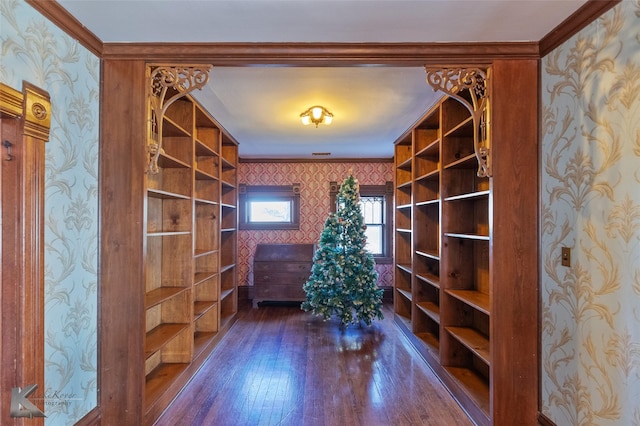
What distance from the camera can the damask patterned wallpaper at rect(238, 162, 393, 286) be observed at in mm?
5926

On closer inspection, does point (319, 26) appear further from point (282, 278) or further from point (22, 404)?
point (282, 278)

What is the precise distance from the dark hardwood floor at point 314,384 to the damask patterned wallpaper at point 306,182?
2.03m

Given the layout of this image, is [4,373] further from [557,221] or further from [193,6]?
[557,221]

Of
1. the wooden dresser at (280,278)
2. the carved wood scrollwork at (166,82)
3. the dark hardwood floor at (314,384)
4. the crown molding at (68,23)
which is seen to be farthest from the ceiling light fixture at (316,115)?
the wooden dresser at (280,278)

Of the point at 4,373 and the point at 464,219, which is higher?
the point at 464,219

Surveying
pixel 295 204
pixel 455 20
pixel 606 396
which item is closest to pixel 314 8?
pixel 455 20

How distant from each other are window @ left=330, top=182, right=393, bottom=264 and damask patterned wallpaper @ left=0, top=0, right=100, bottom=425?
4.28 meters

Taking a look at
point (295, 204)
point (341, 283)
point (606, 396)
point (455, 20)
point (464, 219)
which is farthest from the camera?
point (295, 204)

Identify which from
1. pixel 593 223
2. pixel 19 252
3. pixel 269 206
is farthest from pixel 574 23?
pixel 269 206

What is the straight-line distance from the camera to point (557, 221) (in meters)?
1.92

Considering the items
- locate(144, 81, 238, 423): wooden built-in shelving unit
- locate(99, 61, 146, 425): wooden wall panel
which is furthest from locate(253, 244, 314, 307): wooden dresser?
locate(99, 61, 146, 425): wooden wall panel

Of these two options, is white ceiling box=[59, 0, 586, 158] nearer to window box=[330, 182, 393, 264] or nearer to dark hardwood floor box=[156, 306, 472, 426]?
dark hardwood floor box=[156, 306, 472, 426]

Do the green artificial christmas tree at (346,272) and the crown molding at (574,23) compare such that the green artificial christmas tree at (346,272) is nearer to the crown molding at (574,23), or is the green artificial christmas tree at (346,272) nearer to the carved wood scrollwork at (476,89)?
the carved wood scrollwork at (476,89)

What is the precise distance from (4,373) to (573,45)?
327 cm
